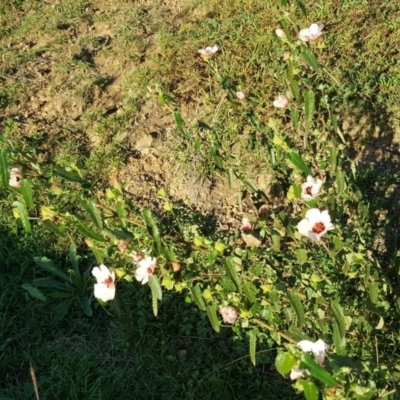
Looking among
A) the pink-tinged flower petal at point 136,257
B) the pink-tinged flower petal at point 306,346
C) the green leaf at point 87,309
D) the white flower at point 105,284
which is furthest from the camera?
the green leaf at point 87,309

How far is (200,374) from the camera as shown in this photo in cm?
257

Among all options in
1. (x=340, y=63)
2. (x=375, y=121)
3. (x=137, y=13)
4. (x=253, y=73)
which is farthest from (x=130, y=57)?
(x=375, y=121)

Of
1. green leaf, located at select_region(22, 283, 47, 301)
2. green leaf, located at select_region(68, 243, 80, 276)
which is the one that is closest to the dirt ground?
green leaf, located at select_region(68, 243, 80, 276)

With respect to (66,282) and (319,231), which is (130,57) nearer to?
(66,282)

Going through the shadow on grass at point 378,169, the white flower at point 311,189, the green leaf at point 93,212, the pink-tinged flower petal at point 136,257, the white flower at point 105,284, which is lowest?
the shadow on grass at point 378,169

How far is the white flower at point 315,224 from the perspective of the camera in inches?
79.9

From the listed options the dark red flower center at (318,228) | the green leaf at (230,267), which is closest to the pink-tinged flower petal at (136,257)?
the green leaf at (230,267)

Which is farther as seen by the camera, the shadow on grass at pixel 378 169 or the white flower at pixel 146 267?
the shadow on grass at pixel 378 169

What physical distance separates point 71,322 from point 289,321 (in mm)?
1062

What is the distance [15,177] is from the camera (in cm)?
212

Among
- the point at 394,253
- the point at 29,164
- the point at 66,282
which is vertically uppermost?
the point at 29,164

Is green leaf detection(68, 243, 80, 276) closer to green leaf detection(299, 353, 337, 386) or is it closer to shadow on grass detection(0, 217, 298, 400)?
shadow on grass detection(0, 217, 298, 400)

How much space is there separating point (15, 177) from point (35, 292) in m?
0.84

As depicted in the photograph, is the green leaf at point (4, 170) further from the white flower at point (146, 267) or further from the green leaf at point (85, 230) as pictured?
the white flower at point (146, 267)
